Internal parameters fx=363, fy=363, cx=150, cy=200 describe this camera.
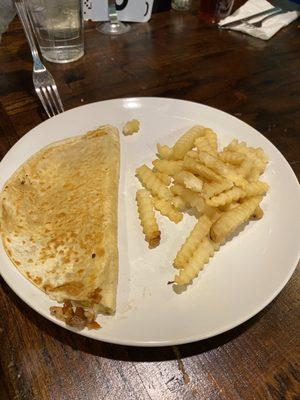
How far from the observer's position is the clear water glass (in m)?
2.55

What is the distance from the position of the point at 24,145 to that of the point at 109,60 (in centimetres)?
127

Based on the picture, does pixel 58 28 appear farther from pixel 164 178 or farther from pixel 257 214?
pixel 257 214

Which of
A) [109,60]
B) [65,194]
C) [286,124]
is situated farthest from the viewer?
[109,60]

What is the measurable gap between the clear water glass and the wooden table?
11 cm

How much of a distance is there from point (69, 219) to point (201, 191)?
630mm

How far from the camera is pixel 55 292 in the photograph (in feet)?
4.63

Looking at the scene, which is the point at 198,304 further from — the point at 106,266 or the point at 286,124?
the point at 286,124

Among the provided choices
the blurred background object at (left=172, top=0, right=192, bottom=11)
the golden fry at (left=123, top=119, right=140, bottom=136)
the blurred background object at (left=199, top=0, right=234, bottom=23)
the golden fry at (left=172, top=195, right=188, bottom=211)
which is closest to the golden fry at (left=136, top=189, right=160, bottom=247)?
the golden fry at (left=172, top=195, right=188, bottom=211)

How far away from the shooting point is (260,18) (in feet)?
10.9

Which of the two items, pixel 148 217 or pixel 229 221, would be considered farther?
pixel 148 217

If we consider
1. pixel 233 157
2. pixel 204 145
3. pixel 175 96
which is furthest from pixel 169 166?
pixel 175 96

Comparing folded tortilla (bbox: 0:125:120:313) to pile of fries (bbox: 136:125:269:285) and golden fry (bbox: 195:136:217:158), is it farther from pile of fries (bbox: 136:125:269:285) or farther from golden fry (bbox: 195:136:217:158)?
golden fry (bbox: 195:136:217:158)

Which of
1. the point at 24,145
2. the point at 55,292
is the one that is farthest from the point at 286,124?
the point at 55,292

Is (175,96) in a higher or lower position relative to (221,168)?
lower
